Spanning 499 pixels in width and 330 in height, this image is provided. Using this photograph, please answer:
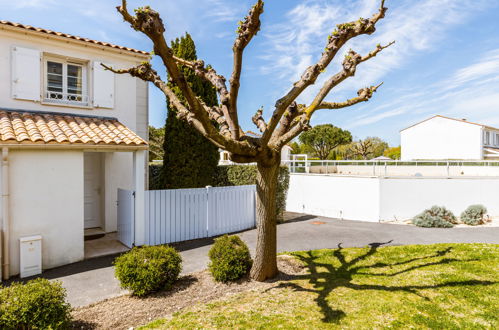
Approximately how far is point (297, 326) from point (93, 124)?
8140 millimetres

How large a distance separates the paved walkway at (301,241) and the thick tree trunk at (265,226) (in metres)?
1.83

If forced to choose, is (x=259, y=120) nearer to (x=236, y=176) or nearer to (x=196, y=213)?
(x=196, y=213)

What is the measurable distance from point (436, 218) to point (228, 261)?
10338mm

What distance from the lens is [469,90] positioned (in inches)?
644

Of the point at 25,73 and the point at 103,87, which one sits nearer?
the point at 25,73

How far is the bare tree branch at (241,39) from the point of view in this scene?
449 centimetres

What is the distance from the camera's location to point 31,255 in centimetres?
645

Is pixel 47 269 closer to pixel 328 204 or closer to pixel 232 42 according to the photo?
pixel 232 42

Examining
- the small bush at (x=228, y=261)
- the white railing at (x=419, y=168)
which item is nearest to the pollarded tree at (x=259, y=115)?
the small bush at (x=228, y=261)

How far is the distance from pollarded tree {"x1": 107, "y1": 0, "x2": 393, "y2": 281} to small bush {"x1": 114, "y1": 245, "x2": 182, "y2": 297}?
1.82 metres

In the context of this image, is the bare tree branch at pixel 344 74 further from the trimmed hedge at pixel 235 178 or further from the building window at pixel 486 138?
the building window at pixel 486 138

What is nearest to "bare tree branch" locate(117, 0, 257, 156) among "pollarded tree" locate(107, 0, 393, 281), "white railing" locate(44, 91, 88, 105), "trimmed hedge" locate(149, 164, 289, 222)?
"pollarded tree" locate(107, 0, 393, 281)

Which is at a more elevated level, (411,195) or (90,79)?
(90,79)

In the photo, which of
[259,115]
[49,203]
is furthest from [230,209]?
[49,203]
